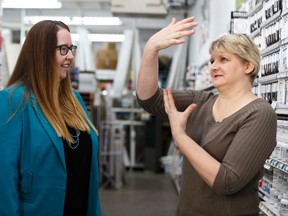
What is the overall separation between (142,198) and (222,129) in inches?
232

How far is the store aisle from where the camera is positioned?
253 inches

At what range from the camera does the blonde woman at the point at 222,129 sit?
1714mm

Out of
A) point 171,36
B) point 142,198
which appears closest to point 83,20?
point 142,198

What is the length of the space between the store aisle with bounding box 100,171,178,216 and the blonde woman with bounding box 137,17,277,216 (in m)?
4.47

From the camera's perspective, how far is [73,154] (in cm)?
216

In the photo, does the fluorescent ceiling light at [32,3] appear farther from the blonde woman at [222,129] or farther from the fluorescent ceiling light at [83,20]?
the blonde woman at [222,129]

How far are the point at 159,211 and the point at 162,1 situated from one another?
3.60m

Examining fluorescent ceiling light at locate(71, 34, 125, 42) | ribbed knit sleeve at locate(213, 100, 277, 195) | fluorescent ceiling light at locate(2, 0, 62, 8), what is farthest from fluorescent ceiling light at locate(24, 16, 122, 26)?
ribbed knit sleeve at locate(213, 100, 277, 195)

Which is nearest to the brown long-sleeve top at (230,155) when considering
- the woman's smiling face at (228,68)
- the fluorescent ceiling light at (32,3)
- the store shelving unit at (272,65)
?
the woman's smiling face at (228,68)

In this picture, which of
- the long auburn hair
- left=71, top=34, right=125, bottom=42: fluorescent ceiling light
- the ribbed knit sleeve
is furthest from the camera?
left=71, top=34, right=125, bottom=42: fluorescent ceiling light

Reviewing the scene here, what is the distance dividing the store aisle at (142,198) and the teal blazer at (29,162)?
426cm

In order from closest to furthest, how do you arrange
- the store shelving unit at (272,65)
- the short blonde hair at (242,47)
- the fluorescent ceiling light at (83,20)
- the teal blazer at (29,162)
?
the short blonde hair at (242,47), the teal blazer at (29,162), the store shelving unit at (272,65), the fluorescent ceiling light at (83,20)

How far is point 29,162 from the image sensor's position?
1.99m

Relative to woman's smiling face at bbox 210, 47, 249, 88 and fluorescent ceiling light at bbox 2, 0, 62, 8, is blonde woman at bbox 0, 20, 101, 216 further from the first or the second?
fluorescent ceiling light at bbox 2, 0, 62, 8
